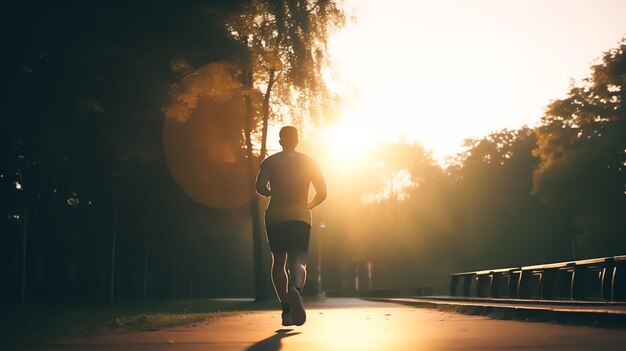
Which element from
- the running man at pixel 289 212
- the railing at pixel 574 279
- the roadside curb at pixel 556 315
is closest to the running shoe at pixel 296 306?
the running man at pixel 289 212

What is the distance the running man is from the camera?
10797mm

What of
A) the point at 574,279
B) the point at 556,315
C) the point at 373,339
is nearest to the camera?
the point at 373,339

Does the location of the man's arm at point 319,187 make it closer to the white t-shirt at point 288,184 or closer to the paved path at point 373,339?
the white t-shirt at point 288,184

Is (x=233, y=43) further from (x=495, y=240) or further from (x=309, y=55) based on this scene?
(x=495, y=240)

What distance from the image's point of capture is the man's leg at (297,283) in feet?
33.9

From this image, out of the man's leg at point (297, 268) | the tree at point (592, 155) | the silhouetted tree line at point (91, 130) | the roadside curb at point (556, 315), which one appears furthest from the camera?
the tree at point (592, 155)

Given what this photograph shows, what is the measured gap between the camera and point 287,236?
35.4 feet

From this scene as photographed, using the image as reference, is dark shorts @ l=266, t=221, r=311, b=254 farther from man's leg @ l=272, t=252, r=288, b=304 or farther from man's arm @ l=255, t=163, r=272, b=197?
man's arm @ l=255, t=163, r=272, b=197

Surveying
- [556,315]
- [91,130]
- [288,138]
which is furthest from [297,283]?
[91,130]

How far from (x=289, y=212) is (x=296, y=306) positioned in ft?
3.66

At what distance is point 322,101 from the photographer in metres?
35.1

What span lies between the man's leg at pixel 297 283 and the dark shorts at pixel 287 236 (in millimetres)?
79

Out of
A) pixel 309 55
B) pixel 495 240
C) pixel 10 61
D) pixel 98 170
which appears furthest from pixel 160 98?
pixel 495 240

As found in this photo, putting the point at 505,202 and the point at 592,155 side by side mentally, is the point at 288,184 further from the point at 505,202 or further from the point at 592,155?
the point at 505,202
